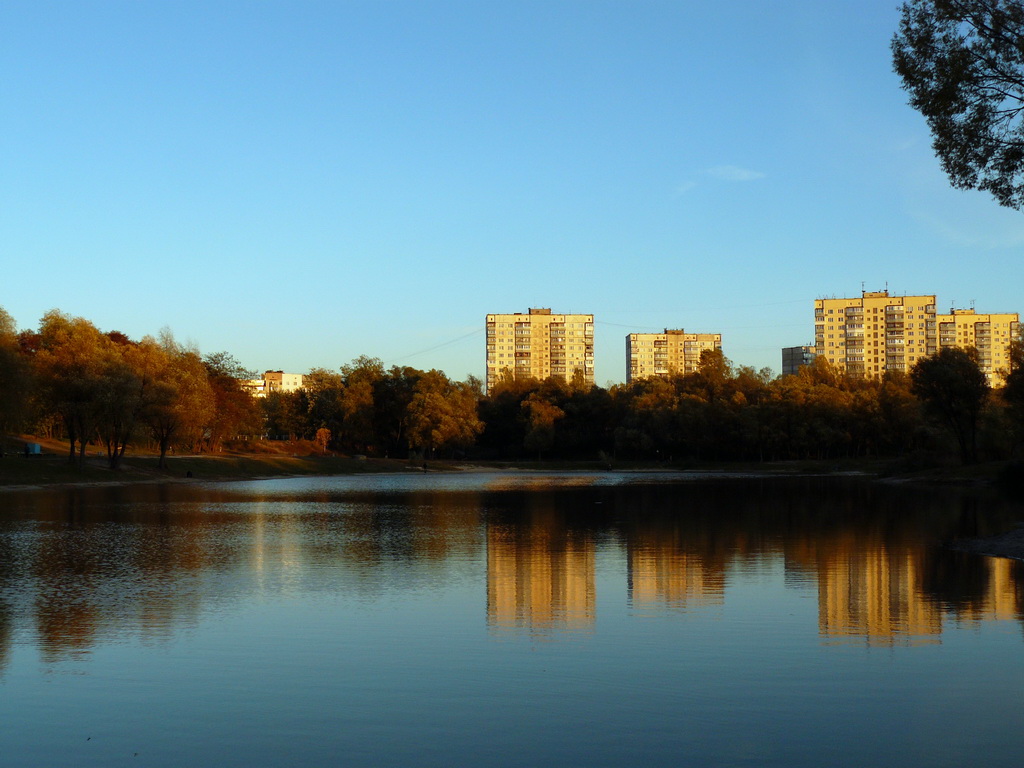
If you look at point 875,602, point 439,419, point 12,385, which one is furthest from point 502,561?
point 439,419

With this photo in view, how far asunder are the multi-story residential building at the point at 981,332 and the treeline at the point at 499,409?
71.9 meters

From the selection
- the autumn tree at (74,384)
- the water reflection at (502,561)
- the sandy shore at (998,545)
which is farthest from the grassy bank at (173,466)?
the sandy shore at (998,545)

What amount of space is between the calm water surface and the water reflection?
0.11 meters

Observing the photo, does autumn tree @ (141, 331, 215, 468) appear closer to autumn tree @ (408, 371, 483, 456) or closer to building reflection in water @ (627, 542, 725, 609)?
autumn tree @ (408, 371, 483, 456)

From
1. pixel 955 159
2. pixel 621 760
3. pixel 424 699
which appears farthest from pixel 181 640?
pixel 955 159

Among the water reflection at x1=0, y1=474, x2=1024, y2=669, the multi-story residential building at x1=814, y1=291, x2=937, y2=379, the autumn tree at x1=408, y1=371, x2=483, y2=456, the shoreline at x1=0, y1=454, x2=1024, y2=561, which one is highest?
the multi-story residential building at x1=814, y1=291, x2=937, y2=379

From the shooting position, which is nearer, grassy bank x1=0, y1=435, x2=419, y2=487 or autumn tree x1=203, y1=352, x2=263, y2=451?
grassy bank x1=0, y1=435, x2=419, y2=487

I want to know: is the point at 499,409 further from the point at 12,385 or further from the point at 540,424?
the point at 12,385

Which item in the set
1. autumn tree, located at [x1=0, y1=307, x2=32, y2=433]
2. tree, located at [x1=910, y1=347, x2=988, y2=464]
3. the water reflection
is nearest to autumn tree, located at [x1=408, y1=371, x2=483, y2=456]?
tree, located at [x1=910, y1=347, x2=988, y2=464]

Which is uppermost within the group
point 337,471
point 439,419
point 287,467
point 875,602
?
point 439,419

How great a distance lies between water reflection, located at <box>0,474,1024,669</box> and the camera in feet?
45.4

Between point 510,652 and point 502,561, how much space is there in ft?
30.3

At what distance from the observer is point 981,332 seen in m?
182

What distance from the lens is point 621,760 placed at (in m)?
7.42
